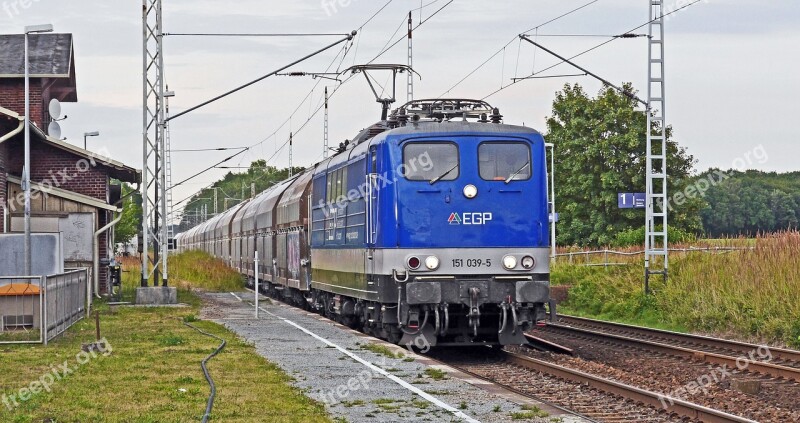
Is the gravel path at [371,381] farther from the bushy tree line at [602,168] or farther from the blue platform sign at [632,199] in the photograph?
the bushy tree line at [602,168]

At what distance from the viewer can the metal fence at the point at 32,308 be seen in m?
19.1

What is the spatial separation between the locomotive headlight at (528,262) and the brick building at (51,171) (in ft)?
51.3

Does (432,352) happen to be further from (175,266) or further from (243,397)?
(175,266)

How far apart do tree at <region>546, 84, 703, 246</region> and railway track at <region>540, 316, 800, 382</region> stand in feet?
138

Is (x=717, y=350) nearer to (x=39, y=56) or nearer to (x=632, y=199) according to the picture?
(x=632, y=199)

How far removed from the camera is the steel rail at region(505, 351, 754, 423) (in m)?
11.2

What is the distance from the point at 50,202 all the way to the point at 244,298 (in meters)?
7.32

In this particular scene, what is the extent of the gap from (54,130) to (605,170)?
Result: 131 ft

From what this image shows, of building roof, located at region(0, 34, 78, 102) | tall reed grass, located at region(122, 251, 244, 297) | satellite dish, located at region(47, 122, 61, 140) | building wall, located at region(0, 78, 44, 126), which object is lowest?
tall reed grass, located at region(122, 251, 244, 297)

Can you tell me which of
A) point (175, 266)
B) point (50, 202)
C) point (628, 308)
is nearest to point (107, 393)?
point (628, 308)

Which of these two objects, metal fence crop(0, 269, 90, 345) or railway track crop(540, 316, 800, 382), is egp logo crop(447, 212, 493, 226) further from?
metal fence crop(0, 269, 90, 345)

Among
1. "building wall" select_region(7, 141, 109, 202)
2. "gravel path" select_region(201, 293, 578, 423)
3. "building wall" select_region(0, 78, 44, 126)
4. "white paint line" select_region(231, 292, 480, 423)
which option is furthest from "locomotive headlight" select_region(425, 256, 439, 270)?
"building wall" select_region(0, 78, 44, 126)

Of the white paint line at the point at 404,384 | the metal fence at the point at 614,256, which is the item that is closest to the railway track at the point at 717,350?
the metal fence at the point at 614,256

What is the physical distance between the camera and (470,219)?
17.6m
